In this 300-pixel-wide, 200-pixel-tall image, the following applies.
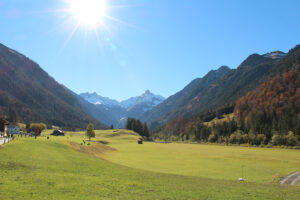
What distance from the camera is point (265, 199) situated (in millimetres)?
21812

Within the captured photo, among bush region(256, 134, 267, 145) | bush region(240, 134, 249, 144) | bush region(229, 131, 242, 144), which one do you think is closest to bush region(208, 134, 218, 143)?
bush region(229, 131, 242, 144)

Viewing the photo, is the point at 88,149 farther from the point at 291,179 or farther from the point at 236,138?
the point at 236,138

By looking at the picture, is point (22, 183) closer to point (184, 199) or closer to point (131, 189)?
point (131, 189)

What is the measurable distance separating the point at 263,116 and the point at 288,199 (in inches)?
6624

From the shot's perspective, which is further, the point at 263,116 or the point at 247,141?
the point at 263,116

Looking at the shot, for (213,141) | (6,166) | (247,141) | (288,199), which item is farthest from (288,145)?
(6,166)

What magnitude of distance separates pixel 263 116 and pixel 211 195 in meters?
172

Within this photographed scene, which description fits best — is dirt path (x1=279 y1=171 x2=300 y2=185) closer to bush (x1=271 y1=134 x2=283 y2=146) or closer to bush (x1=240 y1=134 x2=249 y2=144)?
bush (x1=271 y1=134 x2=283 y2=146)

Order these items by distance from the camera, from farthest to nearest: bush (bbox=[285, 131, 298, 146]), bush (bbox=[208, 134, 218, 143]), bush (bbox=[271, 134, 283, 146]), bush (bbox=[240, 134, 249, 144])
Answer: bush (bbox=[208, 134, 218, 143]), bush (bbox=[240, 134, 249, 144]), bush (bbox=[271, 134, 283, 146]), bush (bbox=[285, 131, 298, 146])

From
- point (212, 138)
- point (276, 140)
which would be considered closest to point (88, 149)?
point (276, 140)

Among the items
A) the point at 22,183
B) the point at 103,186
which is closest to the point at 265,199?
the point at 103,186

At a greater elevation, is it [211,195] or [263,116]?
[263,116]

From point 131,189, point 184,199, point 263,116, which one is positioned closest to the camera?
point 184,199

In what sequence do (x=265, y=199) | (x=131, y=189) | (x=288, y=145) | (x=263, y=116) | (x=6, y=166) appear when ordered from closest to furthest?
(x=265, y=199), (x=131, y=189), (x=6, y=166), (x=288, y=145), (x=263, y=116)
